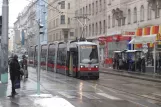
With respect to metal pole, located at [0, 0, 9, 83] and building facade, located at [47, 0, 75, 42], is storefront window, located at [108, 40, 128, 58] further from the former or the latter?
metal pole, located at [0, 0, 9, 83]

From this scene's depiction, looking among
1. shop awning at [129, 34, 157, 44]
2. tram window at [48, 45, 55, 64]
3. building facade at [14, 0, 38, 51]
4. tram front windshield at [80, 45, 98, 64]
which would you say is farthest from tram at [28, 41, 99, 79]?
building facade at [14, 0, 38, 51]

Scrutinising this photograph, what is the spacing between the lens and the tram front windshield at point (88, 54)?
98.2ft

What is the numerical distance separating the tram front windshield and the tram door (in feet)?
2.45

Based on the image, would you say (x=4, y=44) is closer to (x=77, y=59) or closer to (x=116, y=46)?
(x=77, y=59)

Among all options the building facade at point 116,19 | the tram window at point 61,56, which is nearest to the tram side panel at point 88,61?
the tram window at point 61,56

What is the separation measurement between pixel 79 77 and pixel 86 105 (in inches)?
663

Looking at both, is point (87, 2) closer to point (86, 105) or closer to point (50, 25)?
point (50, 25)

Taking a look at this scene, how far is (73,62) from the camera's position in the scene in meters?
31.7

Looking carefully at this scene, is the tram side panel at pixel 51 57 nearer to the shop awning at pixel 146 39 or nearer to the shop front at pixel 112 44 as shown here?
the shop awning at pixel 146 39

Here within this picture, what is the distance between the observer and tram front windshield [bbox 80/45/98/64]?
98.2ft

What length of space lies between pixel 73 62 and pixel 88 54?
2.08m

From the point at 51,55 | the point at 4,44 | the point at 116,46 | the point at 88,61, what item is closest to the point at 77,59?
the point at 88,61

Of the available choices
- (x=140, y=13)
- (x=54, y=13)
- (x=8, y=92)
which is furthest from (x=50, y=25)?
(x=8, y=92)

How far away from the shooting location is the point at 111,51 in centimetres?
5819
